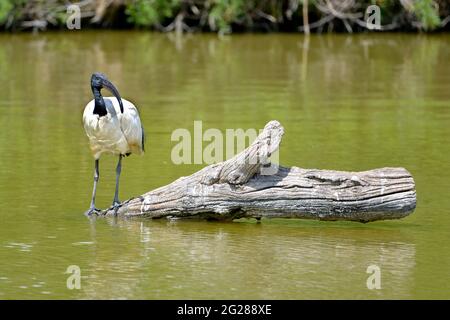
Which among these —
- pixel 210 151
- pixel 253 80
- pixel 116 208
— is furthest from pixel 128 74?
pixel 116 208

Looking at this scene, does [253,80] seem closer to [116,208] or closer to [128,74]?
[128,74]

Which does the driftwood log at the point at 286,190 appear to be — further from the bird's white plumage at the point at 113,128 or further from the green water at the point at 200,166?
the bird's white plumage at the point at 113,128

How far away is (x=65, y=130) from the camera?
13.8m

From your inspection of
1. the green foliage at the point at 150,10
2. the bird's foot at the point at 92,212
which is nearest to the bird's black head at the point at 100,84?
the bird's foot at the point at 92,212

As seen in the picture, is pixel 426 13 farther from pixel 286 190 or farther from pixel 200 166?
pixel 286 190

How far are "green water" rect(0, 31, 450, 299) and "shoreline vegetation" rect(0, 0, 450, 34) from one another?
4.73ft

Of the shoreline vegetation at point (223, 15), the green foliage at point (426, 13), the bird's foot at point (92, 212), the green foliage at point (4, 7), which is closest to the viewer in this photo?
the bird's foot at point (92, 212)

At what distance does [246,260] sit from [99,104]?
1.98 m

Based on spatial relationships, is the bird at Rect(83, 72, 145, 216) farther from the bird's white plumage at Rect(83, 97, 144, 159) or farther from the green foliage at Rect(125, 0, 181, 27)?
the green foliage at Rect(125, 0, 181, 27)

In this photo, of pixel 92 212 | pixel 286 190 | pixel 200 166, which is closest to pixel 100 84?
pixel 92 212

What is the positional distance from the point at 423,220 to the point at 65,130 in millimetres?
5708

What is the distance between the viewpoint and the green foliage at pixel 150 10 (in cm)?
2488

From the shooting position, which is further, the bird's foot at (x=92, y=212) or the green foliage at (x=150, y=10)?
the green foliage at (x=150, y=10)

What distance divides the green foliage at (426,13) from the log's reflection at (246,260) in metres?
15.2
